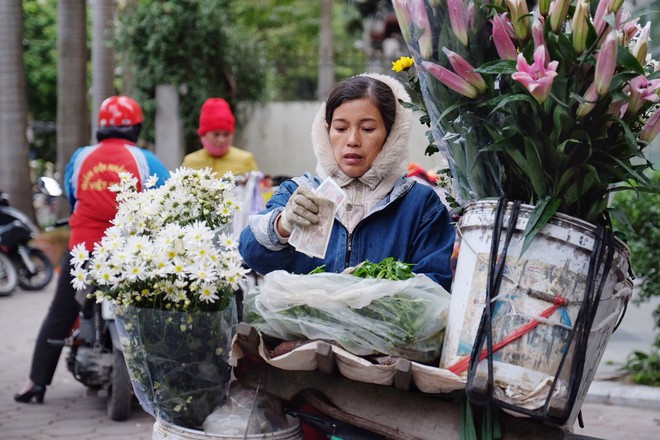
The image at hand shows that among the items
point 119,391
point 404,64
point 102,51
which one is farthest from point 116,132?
point 102,51

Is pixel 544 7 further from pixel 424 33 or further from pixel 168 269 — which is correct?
pixel 168 269

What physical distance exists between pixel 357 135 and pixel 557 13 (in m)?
1.01

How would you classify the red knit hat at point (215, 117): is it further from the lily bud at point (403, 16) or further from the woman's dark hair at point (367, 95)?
the lily bud at point (403, 16)

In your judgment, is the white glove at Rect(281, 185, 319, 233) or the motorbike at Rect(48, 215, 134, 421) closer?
the white glove at Rect(281, 185, 319, 233)

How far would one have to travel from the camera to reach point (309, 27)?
34.3 meters

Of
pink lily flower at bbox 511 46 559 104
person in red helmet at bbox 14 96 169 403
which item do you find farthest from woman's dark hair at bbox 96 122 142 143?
pink lily flower at bbox 511 46 559 104

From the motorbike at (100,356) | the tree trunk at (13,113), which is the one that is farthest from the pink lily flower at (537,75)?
the tree trunk at (13,113)

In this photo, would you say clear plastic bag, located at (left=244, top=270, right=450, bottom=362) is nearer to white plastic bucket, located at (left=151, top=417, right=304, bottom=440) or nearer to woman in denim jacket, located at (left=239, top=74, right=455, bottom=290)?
white plastic bucket, located at (left=151, top=417, right=304, bottom=440)

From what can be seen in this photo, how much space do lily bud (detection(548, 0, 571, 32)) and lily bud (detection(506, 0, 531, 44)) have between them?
2.5 inches

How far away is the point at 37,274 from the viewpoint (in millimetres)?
13086

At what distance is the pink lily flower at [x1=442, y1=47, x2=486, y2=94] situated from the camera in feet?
7.96

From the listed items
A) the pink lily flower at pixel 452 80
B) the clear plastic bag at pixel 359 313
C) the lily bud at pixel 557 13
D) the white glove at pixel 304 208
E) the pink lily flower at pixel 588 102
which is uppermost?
the lily bud at pixel 557 13

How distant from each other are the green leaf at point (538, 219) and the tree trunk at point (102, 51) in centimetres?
1338

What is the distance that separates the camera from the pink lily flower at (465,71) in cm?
243
